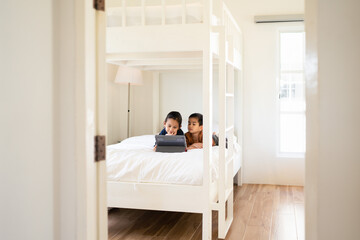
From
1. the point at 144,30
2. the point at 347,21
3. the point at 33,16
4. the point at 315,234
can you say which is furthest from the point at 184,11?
the point at 315,234

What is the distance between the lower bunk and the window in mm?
2379

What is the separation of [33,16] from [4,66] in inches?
7.9

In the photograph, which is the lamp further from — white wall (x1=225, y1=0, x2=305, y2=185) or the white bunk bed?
the white bunk bed

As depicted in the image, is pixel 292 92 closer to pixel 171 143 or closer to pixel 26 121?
pixel 171 143

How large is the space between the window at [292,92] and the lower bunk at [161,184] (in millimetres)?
2379

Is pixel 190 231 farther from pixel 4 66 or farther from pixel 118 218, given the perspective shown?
pixel 4 66

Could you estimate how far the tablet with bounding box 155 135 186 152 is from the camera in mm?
3238

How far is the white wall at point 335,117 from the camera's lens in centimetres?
118

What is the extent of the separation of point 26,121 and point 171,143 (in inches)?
76.3

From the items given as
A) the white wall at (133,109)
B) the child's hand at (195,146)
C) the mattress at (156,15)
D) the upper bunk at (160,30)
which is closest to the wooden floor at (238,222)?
the child's hand at (195,146)

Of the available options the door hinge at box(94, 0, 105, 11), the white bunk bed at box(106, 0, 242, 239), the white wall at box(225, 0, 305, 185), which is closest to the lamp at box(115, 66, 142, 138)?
the white wall at box(225, 0, 305, 185)

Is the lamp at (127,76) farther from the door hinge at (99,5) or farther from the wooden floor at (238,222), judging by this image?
the door hinge at (99,5)

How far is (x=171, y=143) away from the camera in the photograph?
324 cm

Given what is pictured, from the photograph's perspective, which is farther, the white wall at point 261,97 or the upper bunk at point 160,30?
the white wall at point 261,97
